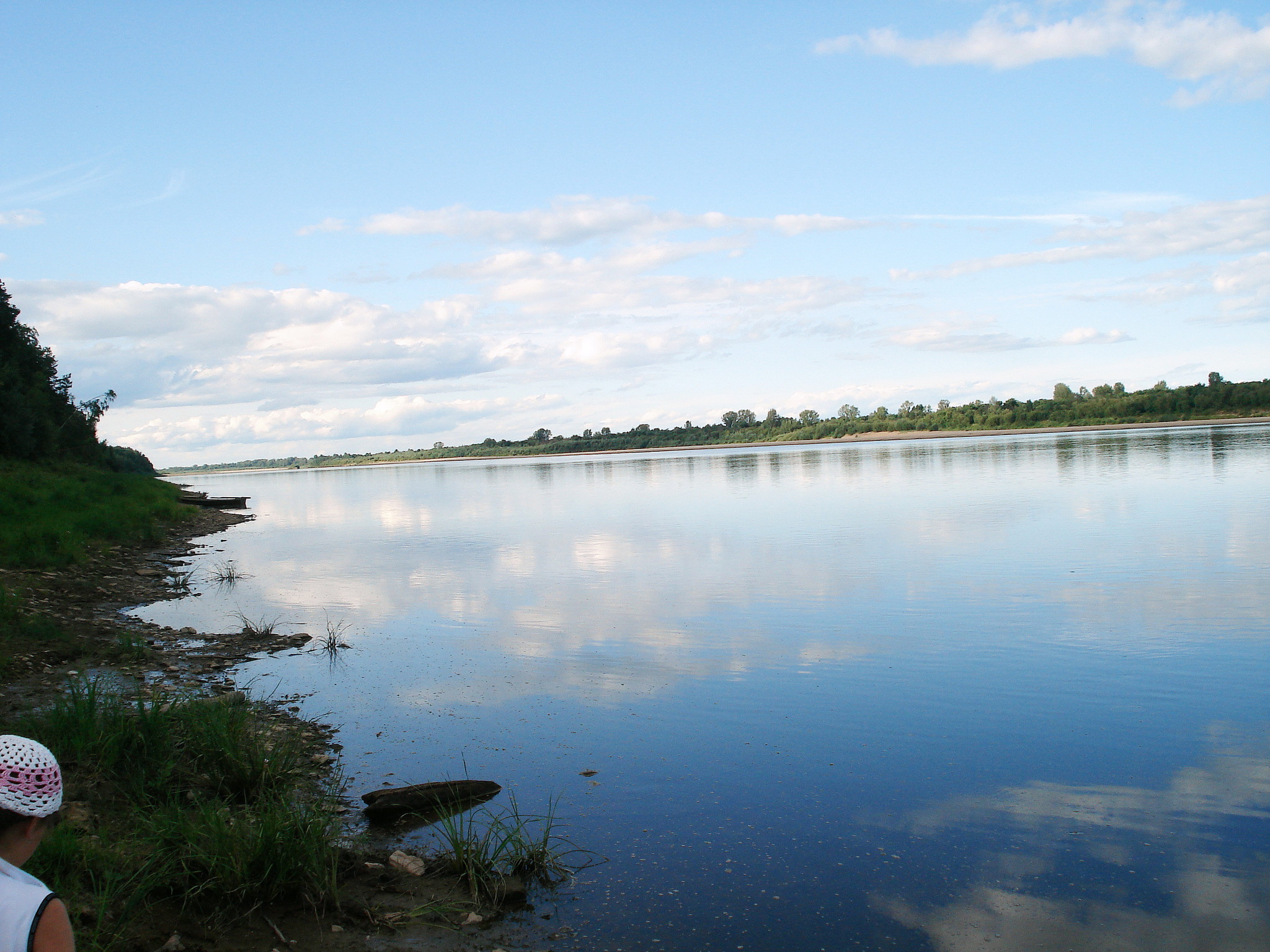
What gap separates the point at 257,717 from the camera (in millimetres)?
8555

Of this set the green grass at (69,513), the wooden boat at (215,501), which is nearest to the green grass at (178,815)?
the green grass at (69,513)

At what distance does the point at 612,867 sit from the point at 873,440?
143577mm

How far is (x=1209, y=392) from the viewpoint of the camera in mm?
113250

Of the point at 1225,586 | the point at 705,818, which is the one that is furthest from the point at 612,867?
the point at 1225,586

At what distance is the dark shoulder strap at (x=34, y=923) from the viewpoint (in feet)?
6.73

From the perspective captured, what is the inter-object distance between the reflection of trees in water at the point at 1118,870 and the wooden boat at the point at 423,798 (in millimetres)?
3115

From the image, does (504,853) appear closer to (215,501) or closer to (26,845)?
(26,845)

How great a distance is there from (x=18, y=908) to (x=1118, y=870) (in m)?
5.72

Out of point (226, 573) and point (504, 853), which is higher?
point (226, 573)

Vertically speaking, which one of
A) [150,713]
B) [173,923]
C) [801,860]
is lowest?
[801,860]

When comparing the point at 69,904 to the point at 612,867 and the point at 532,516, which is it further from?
the point at 532,516

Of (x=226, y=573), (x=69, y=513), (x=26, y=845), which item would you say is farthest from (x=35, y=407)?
(x=26, y=845)

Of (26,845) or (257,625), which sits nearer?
(26,845)

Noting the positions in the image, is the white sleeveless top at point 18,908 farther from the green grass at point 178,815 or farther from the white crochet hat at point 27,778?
the green grass at point 178,815
